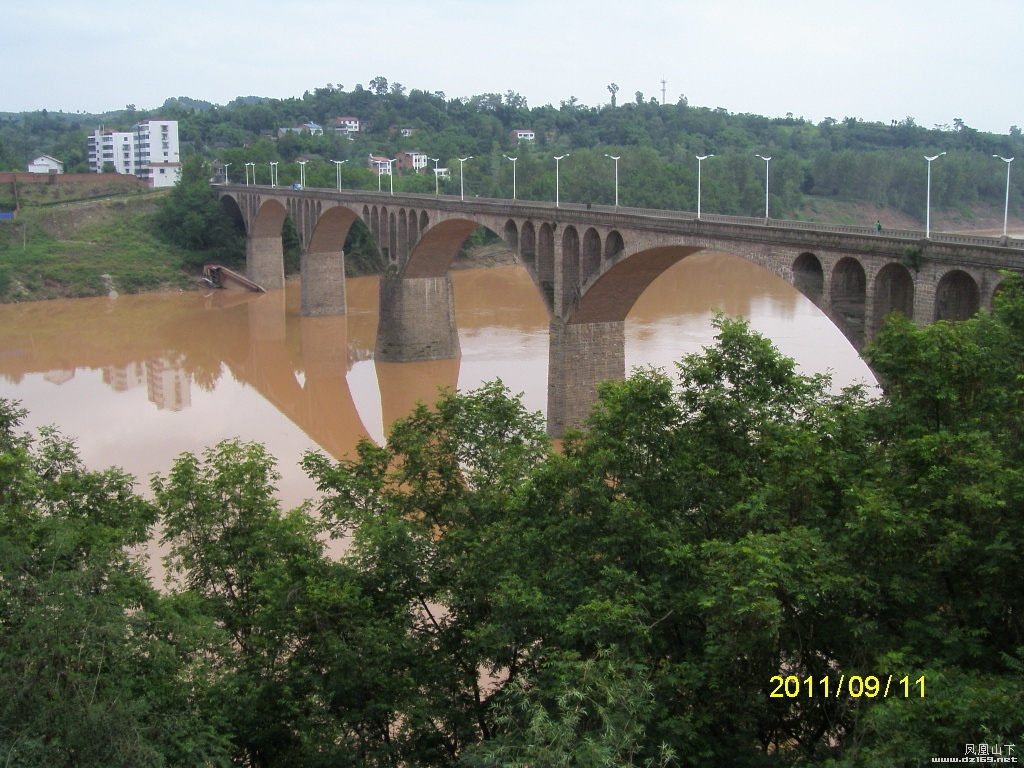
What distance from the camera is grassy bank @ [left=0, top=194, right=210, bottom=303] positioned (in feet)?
199

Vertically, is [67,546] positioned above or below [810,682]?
above

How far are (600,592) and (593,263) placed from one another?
63.3ft

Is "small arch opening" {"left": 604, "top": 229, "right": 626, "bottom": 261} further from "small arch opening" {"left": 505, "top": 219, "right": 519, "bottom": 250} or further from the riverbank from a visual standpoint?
the riverbank

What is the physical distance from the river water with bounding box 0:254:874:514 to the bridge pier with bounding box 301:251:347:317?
913mm

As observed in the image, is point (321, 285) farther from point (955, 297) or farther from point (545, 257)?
point (955, 297)

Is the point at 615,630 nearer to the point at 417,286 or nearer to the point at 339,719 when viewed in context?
the point at 339,719

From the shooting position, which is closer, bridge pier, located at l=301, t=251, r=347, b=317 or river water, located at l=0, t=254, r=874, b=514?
river water, located at l=0, t=254, r=874, b=514

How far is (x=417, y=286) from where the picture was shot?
1594 inches

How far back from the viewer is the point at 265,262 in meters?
63.2

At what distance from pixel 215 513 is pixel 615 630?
18.2 feet

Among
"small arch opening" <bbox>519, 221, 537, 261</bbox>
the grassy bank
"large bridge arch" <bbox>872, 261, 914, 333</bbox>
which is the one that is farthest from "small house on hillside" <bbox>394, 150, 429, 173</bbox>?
"large bridge arch" <bbox>872, 261, 914, 333</bbox>

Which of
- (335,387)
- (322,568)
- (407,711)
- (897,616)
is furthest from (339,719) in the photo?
(335,387)

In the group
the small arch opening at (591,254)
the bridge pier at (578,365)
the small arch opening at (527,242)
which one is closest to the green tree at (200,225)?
the small arch opening at (527,242)
